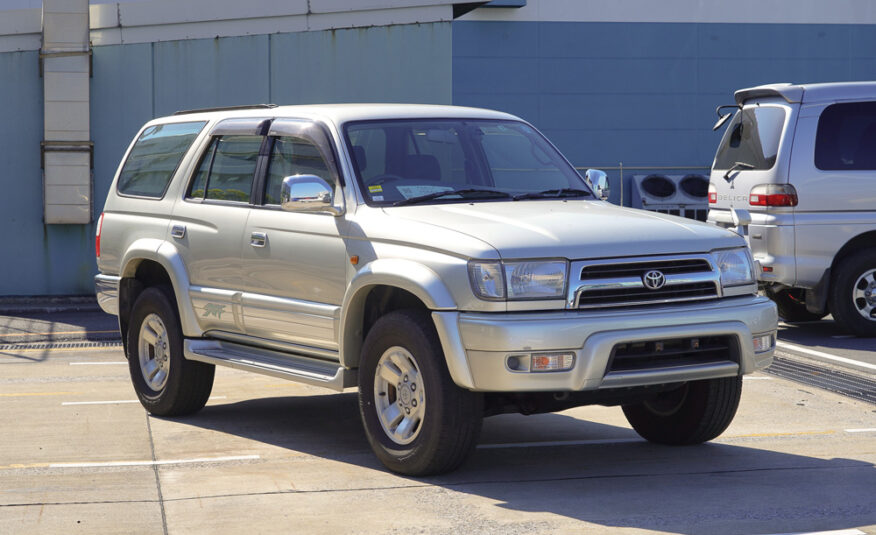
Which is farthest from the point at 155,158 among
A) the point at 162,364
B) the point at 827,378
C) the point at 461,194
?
the point at 827,378

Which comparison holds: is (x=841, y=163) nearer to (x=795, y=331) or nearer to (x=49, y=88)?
(x=795, y=331)

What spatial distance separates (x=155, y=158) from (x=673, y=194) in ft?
51.9

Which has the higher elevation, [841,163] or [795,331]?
[841,163]

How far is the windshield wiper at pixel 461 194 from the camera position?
6926 millimetres

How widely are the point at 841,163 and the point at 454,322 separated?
6.66 metres

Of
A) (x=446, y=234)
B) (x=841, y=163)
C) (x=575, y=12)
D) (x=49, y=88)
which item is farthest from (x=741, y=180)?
(x=575, y=12)

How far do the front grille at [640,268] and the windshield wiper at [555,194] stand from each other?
3.82 ft

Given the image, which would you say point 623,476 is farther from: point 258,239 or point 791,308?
point 791,308

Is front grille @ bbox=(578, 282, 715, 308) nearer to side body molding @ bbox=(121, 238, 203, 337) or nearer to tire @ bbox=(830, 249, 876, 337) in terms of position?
side body molding @ bbox=(121, 238, 203, 337)

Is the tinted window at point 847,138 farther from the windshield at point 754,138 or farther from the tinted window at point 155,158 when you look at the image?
the tinted window at point 155,158

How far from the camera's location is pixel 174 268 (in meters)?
8.12

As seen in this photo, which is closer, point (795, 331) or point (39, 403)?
point (39, 403)

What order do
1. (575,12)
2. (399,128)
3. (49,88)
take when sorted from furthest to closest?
(575,12)
(49,88)
(399,128)

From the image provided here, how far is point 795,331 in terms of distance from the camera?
1243 cm
